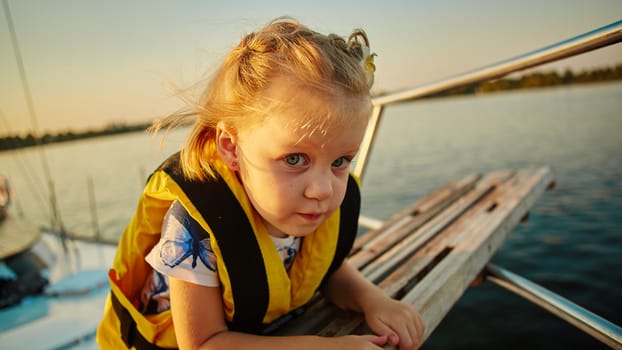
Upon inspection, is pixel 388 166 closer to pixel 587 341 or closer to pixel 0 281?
pixel 587 341

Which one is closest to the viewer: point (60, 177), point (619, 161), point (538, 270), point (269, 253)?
point (269, 253)

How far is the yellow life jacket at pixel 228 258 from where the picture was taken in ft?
3.42

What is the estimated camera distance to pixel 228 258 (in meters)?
A: 1.03

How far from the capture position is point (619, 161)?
7.60 m

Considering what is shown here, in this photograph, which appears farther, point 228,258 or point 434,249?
point 434,249

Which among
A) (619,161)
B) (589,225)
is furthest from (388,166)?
(589,225)

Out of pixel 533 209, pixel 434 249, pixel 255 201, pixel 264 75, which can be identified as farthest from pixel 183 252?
pixel 533 209

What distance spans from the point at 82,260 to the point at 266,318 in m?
4.32

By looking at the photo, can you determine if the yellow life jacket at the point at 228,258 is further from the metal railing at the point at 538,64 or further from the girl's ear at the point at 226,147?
the metal railing at the point at 538,64

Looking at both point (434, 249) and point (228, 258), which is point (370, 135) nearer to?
point (434, 249)

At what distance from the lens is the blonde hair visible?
0.95m

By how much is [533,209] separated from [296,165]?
606cm

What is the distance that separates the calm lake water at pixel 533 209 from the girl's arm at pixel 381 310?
812mm

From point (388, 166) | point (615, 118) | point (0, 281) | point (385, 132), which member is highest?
point (0, 281)
